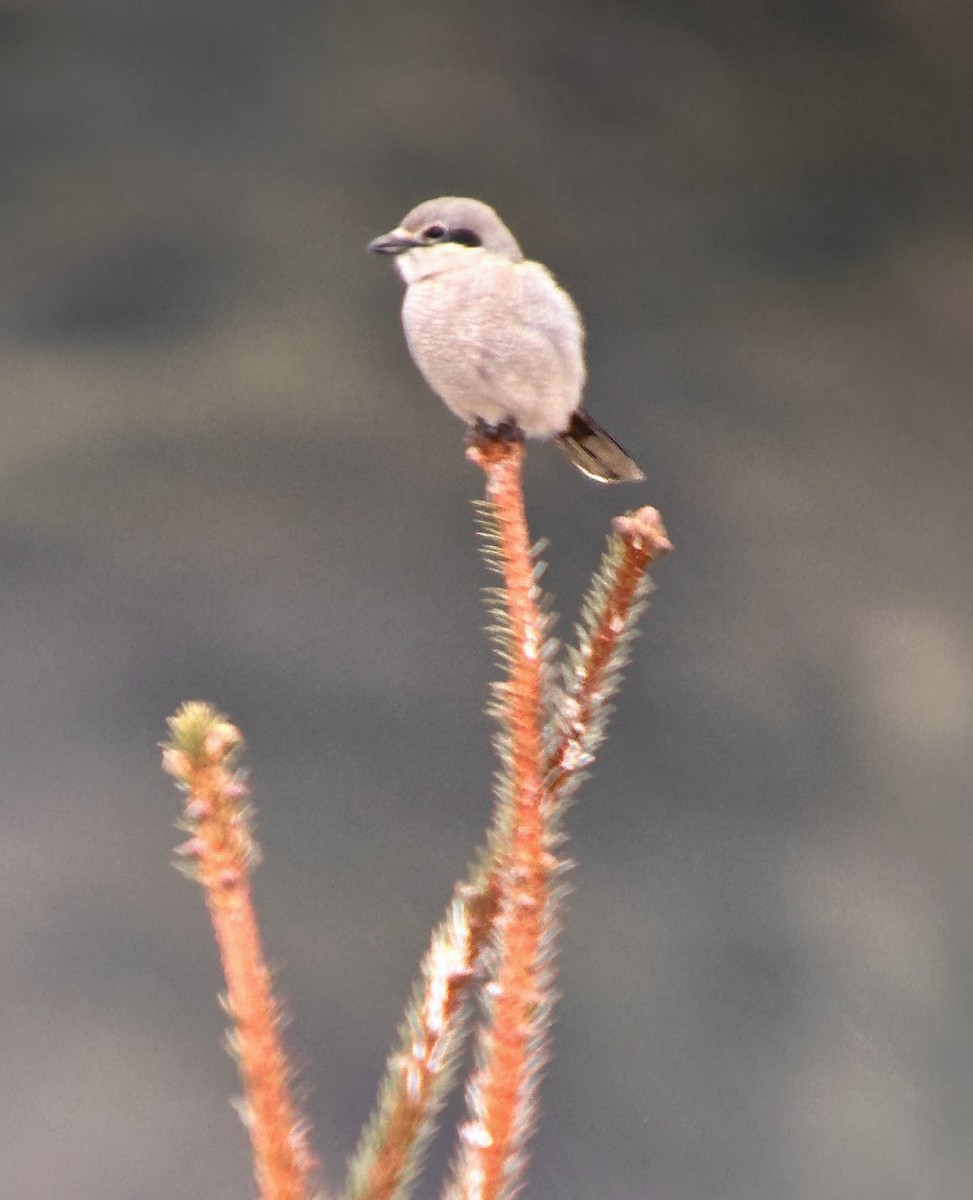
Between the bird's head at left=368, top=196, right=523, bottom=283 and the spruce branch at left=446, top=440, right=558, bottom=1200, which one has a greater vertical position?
the bird's head at left=368, top=196, right=523, bottom=283

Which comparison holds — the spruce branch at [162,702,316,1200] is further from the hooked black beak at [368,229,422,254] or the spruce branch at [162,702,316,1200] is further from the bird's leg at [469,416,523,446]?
the hooked black beak at [368,229,422,254]

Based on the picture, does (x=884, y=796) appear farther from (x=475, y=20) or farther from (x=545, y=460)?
(x=475, y=20)

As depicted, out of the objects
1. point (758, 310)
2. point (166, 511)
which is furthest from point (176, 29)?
point (758, 310)

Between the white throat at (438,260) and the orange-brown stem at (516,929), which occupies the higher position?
the white throat at (438,260)

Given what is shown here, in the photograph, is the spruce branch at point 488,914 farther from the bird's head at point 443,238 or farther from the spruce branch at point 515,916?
the bird's head at point 443,238

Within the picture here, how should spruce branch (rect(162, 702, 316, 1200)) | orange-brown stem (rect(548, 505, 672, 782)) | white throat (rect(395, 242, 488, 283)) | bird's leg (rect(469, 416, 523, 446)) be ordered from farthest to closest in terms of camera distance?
white throat (rect(395, 242, 488, 283)) < bird's leg (rect(469, 416, 523, 446)) < orange-brown stem (rect(548, 505, 672, 782)) < spruce branch (rect(162, 702, 316, 1200))

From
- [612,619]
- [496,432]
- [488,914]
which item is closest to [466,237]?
[496,432]

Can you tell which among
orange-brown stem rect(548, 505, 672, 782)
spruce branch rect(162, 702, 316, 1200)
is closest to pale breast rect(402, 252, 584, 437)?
orange-brown stem rect(548, 505, 672, 782)

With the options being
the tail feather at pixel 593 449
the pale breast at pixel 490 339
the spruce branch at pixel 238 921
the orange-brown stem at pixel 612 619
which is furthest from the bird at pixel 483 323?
the spruce branch at pixel 238 921
